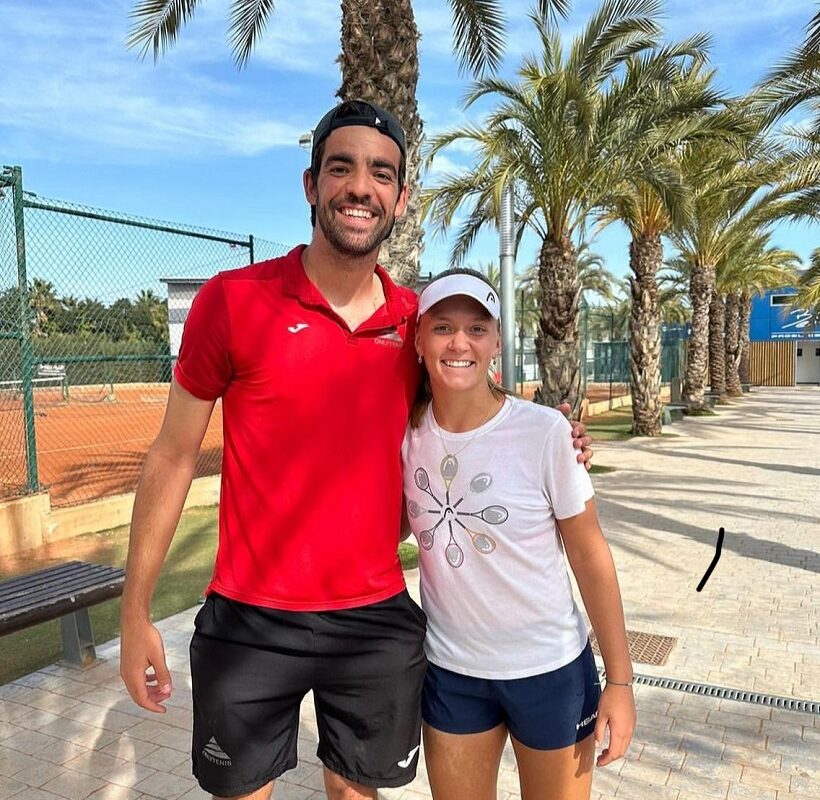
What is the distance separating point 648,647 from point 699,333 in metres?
18.5

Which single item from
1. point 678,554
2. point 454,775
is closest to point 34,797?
point 454,775

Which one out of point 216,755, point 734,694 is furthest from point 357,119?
point 734,694

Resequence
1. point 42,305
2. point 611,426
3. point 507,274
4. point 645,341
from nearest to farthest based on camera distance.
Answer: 1. point 507,274
2. point 42,305
3. point 645,341
4. point 611,426

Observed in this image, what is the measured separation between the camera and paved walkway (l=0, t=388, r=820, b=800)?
3014 millimetres

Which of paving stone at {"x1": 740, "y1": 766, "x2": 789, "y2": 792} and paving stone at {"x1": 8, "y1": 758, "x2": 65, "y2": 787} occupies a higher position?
paving stone at {"x1": 8, "y1": 758, "x2": 65, "y2": 787}

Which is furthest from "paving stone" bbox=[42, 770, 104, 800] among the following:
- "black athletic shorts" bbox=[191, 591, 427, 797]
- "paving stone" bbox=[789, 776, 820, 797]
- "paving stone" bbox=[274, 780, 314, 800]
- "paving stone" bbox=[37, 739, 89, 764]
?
"paving stone" bbox=[789, 776, 820, 797]

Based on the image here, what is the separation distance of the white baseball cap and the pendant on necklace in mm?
383

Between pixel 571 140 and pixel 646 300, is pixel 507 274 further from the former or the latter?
pixel 646 300

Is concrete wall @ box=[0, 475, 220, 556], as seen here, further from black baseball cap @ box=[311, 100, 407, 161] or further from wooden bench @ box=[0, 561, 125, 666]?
black baseball cap @ box=[311, 100, 407, 161]

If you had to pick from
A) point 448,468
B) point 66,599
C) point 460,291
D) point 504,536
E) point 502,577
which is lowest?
point 66,599

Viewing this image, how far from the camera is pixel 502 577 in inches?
70.4

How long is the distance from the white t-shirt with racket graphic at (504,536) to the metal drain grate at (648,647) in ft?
8.27

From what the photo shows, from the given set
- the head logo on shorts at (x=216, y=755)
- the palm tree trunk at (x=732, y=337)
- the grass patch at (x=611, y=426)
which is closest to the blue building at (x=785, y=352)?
the palm tree trunk at (x=732, y=337)

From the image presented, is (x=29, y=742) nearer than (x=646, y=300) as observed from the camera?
Yes
